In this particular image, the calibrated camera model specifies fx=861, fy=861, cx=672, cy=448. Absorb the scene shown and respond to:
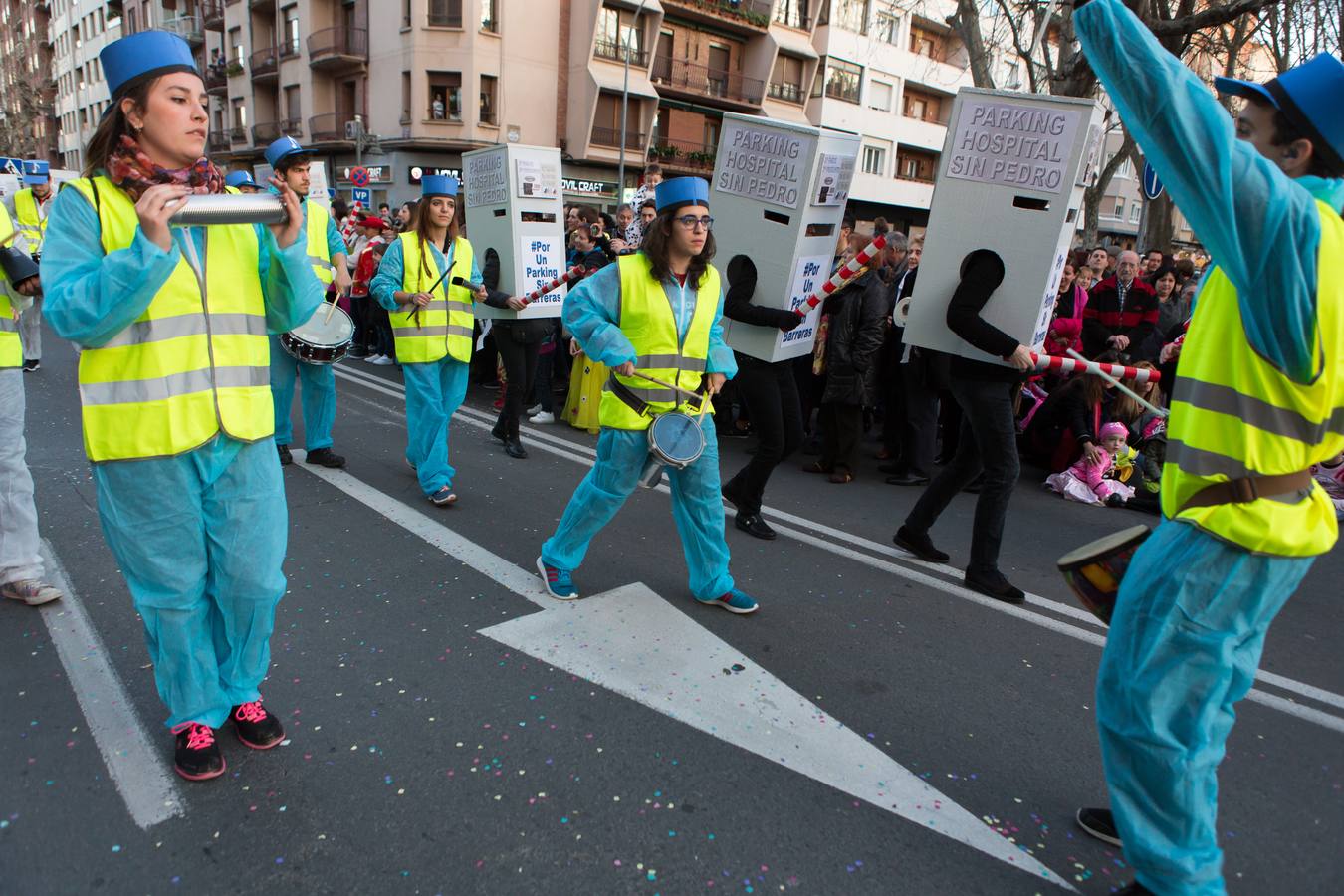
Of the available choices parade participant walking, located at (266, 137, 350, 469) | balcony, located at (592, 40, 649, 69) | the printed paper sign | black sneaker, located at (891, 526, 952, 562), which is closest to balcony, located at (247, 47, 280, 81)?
balcony, located at (592, 40, 649, 69)

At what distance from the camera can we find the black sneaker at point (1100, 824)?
257cm

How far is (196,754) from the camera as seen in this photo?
2625 mm

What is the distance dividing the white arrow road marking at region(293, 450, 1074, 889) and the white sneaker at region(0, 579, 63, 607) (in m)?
1.81

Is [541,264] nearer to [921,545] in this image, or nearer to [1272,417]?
[921,545]

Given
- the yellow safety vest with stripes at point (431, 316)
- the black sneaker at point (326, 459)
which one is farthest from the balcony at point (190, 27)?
the yellow safety vest with stripes at point (431, 316)

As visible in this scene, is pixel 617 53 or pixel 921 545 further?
pixel 617 53

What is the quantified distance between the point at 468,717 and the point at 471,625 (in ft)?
2.58

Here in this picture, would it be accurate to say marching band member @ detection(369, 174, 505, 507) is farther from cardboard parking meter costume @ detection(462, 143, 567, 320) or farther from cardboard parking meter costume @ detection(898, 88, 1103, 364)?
cardboard parking meter costume @ detection(898, 88, 1103, 364)

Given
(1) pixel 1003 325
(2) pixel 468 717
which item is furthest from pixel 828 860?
(1) pixel 1003 325

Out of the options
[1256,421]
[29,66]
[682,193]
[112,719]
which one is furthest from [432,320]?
[29,66]

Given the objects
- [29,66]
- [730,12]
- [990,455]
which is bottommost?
[990,455]

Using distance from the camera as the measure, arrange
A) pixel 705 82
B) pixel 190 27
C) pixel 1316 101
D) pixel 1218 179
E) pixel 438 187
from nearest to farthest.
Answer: pixel 1218 179
pixel 1316 101
pixel 438 187
pixel 705 82
pixel 190 27

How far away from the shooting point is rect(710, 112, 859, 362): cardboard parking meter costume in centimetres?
563

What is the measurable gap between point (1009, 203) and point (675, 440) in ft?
8.19
